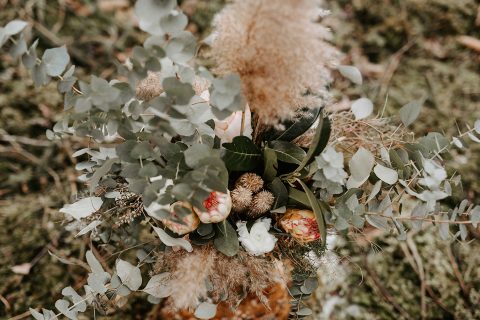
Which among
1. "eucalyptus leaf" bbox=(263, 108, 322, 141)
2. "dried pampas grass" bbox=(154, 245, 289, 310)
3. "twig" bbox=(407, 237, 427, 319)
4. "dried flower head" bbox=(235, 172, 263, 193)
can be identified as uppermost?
"eucalyptus leaf" bbox=(263, 108, 322, 141)

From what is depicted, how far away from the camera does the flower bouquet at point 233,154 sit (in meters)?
0.50

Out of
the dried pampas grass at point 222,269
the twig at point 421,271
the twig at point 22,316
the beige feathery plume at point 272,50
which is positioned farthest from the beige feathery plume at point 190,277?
the twig at point 421,271

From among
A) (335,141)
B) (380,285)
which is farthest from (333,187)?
(380,285)

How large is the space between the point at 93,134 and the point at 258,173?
230mm

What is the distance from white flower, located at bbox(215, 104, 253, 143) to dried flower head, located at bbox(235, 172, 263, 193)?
0.06m

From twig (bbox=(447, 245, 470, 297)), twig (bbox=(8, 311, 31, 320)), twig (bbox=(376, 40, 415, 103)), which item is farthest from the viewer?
twig (bbox=(376, 40, 415, 103))

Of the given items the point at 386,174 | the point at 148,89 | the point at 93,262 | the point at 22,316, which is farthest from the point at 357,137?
the point at 22,316

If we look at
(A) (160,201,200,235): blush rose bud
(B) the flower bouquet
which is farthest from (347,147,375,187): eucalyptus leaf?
(A) (160,201,200,235): blush rose bud

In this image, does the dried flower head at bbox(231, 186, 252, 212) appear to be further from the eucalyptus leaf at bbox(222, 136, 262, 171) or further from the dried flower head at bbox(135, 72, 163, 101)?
the dried flower head at bbox(135, 72, 163, 101)

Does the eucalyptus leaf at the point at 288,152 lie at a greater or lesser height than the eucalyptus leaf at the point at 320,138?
lesser

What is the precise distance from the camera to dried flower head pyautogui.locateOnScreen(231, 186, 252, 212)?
603 mm

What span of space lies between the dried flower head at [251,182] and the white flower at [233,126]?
6 cm

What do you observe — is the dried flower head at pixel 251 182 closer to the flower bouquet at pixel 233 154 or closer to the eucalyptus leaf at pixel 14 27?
the flower bouquet at pixel 233 154

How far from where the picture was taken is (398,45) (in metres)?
1.56
